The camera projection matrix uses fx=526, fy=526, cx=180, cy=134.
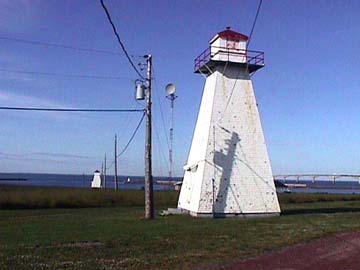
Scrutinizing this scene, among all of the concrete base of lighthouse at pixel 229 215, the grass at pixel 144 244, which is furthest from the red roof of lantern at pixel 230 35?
the grass at pixel 144 244

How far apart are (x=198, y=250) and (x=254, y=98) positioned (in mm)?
18234

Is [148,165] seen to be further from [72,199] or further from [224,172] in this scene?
[72,199]

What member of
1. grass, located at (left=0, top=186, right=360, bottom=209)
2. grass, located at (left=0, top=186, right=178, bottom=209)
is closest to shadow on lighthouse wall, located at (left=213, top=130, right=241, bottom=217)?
grass, located at (left=0, top=186, right=360, bottom=209)

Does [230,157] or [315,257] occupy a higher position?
[230,157]

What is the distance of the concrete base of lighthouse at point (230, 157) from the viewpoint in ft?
97.8

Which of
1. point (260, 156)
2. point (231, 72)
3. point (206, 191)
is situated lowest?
point (206, 191)

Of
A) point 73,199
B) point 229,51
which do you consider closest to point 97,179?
point 73,199

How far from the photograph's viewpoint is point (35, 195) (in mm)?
44094

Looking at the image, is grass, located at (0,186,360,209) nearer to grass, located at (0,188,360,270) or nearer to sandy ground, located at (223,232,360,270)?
grass, located at (0,188,360,270)

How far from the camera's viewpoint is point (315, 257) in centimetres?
1393

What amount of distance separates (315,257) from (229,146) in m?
16.6

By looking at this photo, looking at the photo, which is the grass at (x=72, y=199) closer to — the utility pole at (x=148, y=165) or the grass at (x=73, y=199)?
the grass at (x=73, y=199)

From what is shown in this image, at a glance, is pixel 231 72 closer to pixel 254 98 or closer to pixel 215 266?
pixel 254 98

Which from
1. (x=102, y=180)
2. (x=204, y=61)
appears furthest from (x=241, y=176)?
(x=102, y=180)
